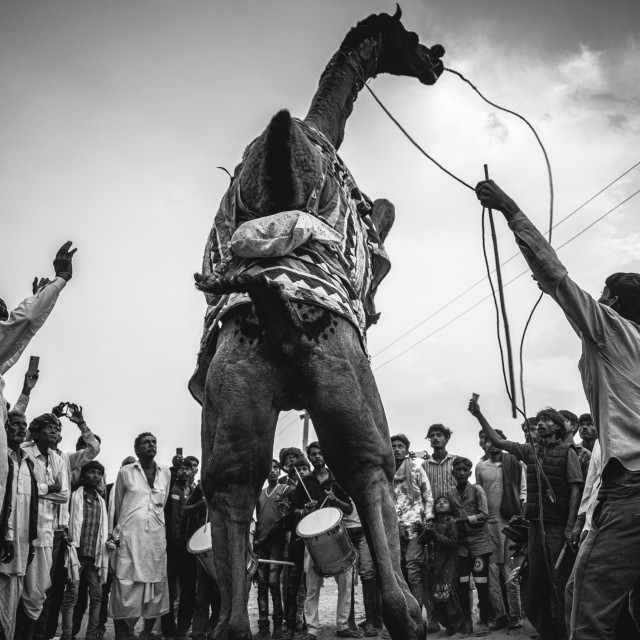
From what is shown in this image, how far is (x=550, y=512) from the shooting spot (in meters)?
7.52

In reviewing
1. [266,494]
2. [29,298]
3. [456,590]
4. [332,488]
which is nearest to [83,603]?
[266,494]

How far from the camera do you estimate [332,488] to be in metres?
10.1

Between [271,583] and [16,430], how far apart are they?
428 centimetres

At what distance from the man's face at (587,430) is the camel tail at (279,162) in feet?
25.5

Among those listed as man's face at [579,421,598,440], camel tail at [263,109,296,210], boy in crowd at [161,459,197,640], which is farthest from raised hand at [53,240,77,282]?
man's face at [579,421,598,440]

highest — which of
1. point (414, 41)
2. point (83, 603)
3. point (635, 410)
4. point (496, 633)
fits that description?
point (414, 41)

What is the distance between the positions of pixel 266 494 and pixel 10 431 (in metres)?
4.31

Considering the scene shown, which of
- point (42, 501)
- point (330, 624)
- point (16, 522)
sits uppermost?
point (42, 501)

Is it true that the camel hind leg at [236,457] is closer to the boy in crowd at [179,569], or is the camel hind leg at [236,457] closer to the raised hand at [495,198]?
the raised hand at [495,198]

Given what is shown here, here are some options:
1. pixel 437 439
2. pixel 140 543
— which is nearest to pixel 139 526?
pixel 140 543

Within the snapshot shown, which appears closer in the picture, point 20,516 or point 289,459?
point 20,516

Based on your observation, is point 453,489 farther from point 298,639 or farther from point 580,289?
point 580,289

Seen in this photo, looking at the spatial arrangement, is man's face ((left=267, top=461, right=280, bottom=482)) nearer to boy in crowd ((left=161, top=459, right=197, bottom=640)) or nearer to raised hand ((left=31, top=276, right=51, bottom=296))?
boy in crowd ((left=161, top=459, right=197, bottom=640))

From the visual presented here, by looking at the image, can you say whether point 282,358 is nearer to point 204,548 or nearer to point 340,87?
point 340,87
